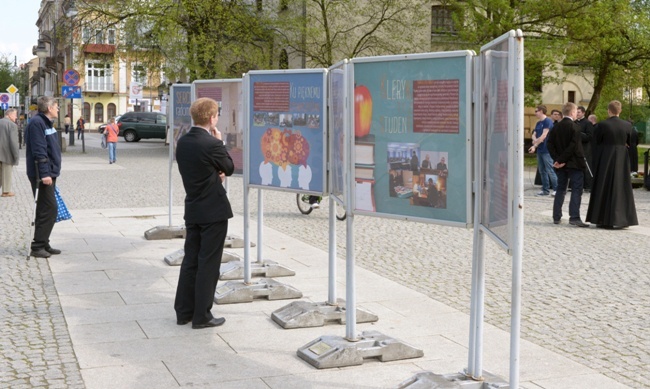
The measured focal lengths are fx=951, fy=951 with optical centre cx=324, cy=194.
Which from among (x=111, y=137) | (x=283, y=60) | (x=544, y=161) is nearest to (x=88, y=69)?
(x=283, y=60)

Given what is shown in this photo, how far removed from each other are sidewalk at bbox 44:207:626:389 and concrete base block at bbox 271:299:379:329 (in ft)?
0.22

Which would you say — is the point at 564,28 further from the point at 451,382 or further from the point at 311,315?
the point at 451,382

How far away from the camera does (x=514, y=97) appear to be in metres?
4.29

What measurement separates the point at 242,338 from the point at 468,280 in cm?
329

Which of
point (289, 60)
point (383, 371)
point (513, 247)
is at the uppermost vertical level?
point (289, 60)

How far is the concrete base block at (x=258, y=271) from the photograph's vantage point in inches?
368

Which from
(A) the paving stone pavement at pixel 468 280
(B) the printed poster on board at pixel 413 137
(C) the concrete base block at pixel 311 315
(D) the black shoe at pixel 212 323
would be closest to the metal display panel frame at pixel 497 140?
(B) the printed poster on board at pixel 413 137

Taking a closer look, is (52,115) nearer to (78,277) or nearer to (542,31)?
(78,277)

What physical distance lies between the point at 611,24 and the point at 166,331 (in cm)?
2728

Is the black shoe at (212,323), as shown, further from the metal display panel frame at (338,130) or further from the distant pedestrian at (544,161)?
the distant pedestrian at (544,161)

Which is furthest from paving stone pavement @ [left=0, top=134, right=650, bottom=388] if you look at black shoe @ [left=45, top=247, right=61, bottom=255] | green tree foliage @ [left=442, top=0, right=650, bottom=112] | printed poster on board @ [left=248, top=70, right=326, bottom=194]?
green tree foliage @ [left=442, top=0, right=650, bottom=112]

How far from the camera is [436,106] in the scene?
17.7 feet

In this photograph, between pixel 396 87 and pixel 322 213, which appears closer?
pixel 396 87

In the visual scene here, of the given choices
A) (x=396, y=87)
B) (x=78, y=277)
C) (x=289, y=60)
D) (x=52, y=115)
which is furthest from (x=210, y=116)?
(x=289, y=60)
